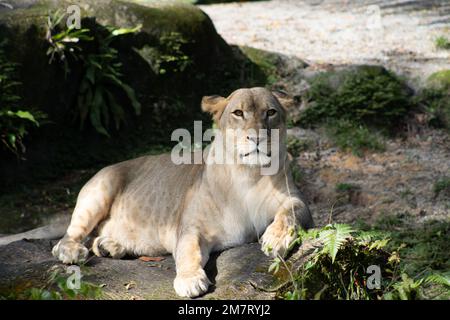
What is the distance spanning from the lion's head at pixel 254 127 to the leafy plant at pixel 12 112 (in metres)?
4.85

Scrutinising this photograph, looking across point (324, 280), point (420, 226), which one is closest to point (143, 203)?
point (324, 280)

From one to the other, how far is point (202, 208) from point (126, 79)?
5.97 meters

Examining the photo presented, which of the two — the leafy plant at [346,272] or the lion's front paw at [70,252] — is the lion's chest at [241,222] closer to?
the leafy plant at [346,272]

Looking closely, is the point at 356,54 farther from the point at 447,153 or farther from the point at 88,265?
the point at 88,265

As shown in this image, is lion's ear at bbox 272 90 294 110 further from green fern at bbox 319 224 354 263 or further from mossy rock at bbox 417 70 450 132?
mossy rock at bbox 417 70 450 132

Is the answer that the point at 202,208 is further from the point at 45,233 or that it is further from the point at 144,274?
the point at 45,233

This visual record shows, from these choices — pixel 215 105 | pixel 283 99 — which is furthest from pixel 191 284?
pixel 283 99

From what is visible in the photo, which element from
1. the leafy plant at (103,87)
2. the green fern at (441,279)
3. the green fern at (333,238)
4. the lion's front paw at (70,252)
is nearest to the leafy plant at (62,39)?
the leafy plant at (103,87)

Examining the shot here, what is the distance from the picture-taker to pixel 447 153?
34.2 ft

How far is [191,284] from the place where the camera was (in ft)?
16.2

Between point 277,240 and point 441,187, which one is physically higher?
point 277,240

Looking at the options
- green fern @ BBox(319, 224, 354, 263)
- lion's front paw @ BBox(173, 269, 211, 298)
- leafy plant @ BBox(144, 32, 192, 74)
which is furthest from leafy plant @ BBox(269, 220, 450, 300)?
leafy plant @ BBox(144, 32, 192, 74)

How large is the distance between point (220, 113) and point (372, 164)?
193 inches

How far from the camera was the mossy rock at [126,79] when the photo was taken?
1028cm
